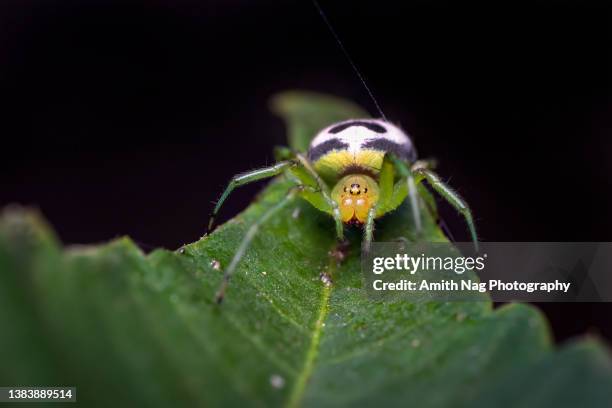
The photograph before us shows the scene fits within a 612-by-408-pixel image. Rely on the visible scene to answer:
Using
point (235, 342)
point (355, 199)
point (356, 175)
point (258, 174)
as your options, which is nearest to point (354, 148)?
point (356, 175)

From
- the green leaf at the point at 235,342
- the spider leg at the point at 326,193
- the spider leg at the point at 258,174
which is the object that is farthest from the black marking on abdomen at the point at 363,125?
the green leaf at the point at 235,342

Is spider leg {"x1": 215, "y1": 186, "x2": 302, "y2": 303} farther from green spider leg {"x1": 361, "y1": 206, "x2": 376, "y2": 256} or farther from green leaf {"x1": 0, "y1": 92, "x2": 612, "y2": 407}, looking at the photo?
green spider leg {"x1": 361, "y1": 206, "x2": 376, "y2": 256}

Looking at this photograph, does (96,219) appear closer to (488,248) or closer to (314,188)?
(314,188)

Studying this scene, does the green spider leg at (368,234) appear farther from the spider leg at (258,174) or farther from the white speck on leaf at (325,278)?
the spider leg at (258,174)

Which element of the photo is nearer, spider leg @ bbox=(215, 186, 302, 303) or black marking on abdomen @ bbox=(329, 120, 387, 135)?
spider leg @ bbox=(215, 186, 302, 303)

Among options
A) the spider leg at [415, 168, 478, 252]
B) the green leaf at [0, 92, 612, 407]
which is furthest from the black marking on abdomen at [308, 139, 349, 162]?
the green leaf at [0, 92, 612, 407]

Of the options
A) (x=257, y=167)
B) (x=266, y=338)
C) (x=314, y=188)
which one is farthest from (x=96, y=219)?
(x=266, y=338)

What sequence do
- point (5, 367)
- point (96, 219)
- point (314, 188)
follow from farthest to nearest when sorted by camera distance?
point (96, 219)
point (314, 188)
point (5, 367)
